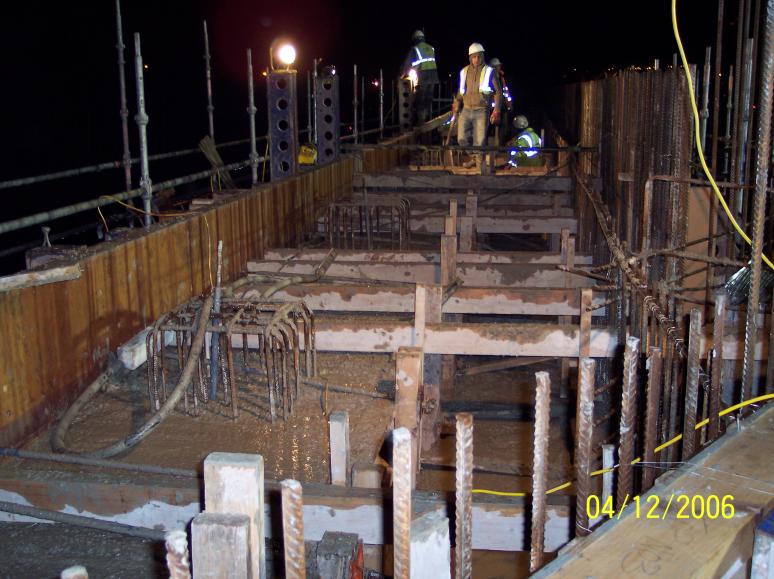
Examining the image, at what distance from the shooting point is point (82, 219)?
2120 centimetres

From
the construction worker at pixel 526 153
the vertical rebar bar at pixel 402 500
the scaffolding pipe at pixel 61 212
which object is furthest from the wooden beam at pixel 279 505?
the construction worker at pixel 526 153

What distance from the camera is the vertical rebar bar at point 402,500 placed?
2.54 meters

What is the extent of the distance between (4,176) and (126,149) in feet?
27.5

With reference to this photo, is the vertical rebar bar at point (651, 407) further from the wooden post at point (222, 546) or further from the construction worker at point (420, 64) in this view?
the construction worker at point (420, 64)

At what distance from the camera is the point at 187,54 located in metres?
23.2

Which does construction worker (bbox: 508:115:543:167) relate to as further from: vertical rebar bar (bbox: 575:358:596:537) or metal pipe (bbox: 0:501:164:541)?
metal pipe (bbox: 0:501:164:541)

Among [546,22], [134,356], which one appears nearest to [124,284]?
[134,356]

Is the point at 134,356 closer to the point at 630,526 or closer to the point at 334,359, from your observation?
the point at 334,359

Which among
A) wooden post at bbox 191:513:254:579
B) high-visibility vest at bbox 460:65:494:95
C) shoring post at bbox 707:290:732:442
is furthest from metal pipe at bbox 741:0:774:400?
high-visibility vest at bbox 460:65:494:95

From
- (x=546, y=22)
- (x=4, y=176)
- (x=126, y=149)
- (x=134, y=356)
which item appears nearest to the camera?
(x=134, y=356)

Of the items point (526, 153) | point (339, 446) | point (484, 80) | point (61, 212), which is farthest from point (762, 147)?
point (526, 153)

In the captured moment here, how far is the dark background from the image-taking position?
1736cm

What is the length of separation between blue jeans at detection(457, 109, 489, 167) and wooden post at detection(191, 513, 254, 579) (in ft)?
51.7

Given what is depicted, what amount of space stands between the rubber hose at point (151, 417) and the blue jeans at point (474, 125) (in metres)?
12.5
